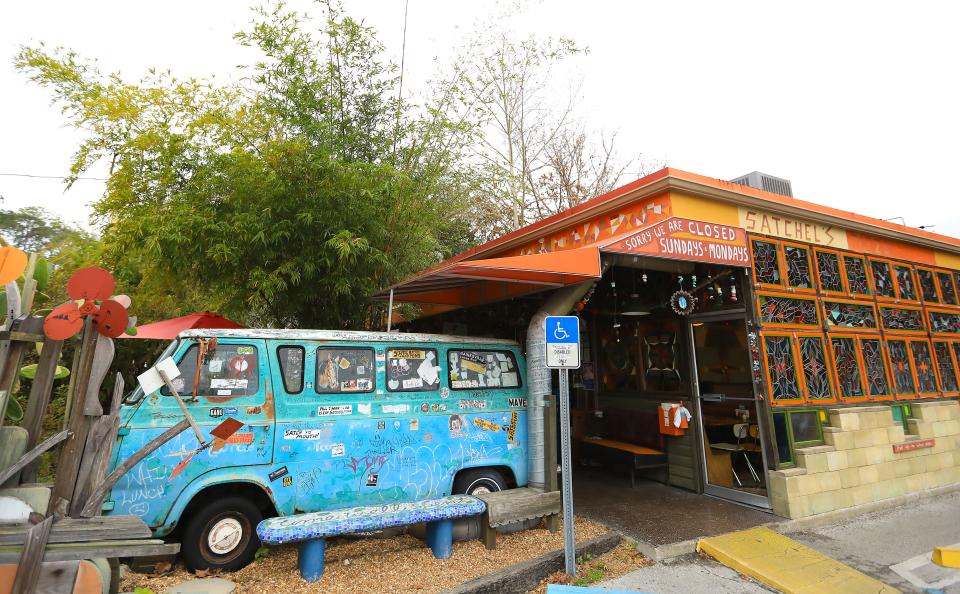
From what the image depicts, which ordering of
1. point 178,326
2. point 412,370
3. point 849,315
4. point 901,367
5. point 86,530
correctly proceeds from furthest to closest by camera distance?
point 901,367, point 178,326, point 849,315, point 412,370, point 86,530

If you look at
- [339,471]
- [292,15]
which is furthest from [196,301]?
[339,471]

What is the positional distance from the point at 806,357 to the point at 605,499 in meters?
3.22

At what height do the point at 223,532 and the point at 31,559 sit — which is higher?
the point at 31,559

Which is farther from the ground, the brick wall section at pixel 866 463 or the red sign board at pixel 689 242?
the red sign board at pixel 689 242

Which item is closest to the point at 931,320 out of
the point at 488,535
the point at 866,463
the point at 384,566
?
the point at 866,463

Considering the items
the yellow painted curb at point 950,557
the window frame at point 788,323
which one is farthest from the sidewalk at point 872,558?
the window frame at point 788,323

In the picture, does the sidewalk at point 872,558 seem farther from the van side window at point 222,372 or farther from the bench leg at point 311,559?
the van side window at point 222,372

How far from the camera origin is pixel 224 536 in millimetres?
4059

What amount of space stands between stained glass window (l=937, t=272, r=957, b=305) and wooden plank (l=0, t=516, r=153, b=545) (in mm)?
11465

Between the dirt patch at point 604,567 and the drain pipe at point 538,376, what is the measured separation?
3.01 feet

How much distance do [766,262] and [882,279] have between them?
273 centimetres

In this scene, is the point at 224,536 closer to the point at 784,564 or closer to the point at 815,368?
the point at 784,564

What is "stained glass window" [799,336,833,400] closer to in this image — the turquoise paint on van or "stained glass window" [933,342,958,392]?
"stained glass window" [933,342,958,392]

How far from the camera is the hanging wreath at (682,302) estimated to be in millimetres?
6656
